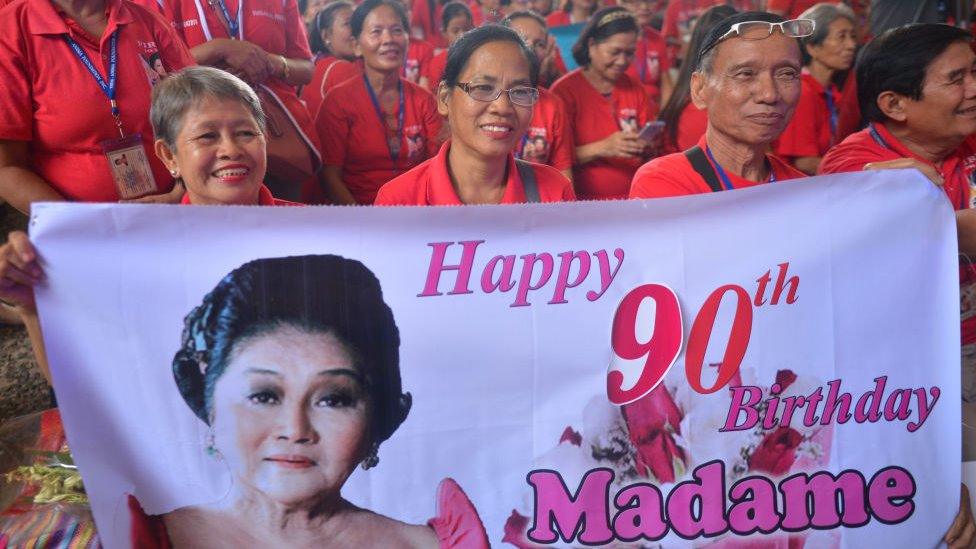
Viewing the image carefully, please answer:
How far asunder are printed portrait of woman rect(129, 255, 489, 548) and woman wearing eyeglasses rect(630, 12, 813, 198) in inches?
36.0

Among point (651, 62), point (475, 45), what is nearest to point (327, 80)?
point (475, 45)

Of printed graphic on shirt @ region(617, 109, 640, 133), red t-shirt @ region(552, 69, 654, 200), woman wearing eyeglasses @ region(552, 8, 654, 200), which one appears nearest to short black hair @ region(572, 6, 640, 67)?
woman wearing eyeglasses @ region(552, 8, 654, 200)

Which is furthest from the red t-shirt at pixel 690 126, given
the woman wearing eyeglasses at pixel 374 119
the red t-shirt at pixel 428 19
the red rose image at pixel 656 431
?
the red rose image at pixel 656 431

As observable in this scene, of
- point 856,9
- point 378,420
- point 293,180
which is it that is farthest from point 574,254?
point 856,9

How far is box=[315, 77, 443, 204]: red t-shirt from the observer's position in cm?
424

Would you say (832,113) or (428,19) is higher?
(428,19)

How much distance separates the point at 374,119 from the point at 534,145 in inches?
28.5

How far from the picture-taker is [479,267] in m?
2.06

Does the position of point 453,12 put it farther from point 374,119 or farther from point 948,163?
point 948,163

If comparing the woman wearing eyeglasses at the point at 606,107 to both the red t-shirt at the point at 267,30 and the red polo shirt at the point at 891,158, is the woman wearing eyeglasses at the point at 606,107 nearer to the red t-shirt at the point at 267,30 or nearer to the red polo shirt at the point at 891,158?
the red t-shirt at the point at 267,30

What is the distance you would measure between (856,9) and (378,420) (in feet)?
18.2

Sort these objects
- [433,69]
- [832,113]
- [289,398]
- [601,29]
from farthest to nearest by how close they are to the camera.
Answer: [433,69] < [832,113] < [601,29] < [289,398]

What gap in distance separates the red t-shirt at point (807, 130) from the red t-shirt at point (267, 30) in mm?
2326

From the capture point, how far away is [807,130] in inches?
187
